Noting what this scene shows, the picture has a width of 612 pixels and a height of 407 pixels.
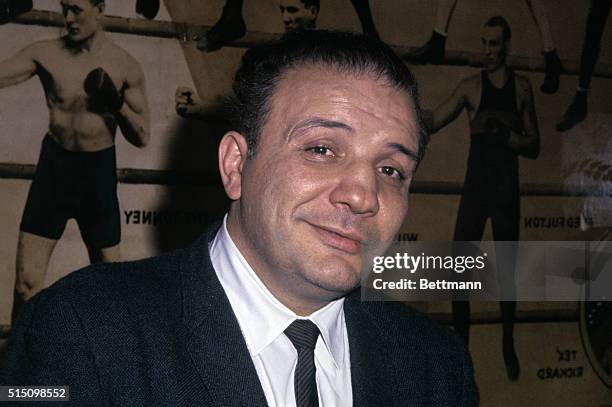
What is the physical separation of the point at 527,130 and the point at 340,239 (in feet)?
4.40

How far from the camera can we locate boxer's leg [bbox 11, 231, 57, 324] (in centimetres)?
137

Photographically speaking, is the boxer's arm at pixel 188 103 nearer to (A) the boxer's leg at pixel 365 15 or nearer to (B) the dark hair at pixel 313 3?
(B) the dark hair at pixel 313 3

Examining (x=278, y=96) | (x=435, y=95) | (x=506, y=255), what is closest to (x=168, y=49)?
(x=435, y=95)

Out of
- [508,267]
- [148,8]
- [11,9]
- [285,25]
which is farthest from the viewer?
[508,267]

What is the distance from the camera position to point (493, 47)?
5.94 ft

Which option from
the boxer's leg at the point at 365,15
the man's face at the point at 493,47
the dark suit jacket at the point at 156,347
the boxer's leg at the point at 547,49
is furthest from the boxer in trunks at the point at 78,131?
the boxer's leg at the point at 547,49

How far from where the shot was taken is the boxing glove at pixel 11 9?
1.34m

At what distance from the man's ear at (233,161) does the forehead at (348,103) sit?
5cm

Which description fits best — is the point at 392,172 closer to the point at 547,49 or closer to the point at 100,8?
the point at 100,8

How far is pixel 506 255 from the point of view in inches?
72.2

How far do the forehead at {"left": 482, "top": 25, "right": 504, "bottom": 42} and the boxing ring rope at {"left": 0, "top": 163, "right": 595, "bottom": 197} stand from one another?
41 cm

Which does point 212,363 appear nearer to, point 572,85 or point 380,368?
point 380,368

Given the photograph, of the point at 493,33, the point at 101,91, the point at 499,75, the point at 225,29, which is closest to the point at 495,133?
the point at 499,75

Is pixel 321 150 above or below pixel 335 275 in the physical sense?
above
